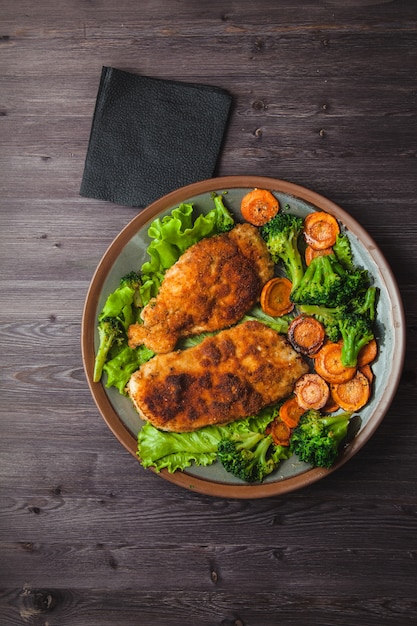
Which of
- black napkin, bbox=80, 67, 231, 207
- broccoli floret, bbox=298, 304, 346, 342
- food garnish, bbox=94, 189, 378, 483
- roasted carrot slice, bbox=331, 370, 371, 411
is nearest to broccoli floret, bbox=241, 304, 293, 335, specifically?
food garnish, bbox=94, 189, 378, 483

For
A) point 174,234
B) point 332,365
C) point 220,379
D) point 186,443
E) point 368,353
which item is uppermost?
point 174,234

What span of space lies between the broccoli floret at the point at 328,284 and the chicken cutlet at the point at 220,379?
0.31m

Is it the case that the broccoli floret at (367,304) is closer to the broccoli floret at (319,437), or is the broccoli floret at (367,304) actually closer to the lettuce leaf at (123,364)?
the broccoli floret at (319,437)

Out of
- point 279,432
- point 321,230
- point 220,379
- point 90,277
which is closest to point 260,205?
point 321,230

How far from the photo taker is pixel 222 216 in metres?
3.37

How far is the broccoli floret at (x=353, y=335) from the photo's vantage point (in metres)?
3.19

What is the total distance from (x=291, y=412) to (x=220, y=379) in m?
0.47

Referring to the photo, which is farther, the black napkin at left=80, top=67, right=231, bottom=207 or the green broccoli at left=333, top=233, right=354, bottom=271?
the black napkin at left=80, top=67, right=231, bottom=207

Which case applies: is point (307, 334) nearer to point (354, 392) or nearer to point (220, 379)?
point (354, 392)

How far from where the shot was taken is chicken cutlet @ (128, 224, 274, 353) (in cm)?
332

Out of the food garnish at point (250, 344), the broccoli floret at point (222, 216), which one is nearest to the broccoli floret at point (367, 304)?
the food garnish at point (250, 344)

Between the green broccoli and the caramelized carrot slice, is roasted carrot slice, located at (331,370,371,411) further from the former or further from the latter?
the green broccoli

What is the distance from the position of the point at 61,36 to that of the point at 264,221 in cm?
181

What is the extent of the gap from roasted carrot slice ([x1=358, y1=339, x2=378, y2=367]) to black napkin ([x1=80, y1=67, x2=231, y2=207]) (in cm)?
149
